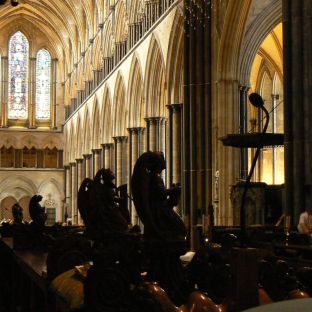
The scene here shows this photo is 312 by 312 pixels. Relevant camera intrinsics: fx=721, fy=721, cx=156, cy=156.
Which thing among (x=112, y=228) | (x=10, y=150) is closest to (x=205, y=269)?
(x=112, y=228)

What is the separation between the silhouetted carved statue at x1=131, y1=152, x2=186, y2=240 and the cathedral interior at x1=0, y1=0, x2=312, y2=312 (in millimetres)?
25

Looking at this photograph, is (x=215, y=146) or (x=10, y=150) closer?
(x=215, y=146)

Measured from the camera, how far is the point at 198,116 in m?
20.6

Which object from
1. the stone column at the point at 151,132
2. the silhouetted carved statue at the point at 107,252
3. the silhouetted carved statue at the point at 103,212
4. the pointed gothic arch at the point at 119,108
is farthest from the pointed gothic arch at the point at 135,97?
the silhouetted carved statue at the point at 103,212

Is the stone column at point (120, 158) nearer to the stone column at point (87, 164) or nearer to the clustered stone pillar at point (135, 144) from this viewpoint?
the clustered stone pillar at point (135, 144)

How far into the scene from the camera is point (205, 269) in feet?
12.8

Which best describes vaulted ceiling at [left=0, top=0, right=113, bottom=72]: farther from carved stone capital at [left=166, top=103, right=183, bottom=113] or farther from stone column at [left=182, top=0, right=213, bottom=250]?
stone column at [left=182, top=0, right=213, bottom=250]

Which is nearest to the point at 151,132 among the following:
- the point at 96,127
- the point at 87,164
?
the point at 96,127

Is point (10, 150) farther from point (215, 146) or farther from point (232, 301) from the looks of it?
point (232, 301)

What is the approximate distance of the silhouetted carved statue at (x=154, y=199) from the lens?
4176 millimetres

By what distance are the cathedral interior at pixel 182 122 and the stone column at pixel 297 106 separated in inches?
1.1

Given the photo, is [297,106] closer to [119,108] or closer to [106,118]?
[119,108]

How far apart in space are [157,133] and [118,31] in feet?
26.9

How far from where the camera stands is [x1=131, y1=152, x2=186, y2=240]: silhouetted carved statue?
418 centimetres
